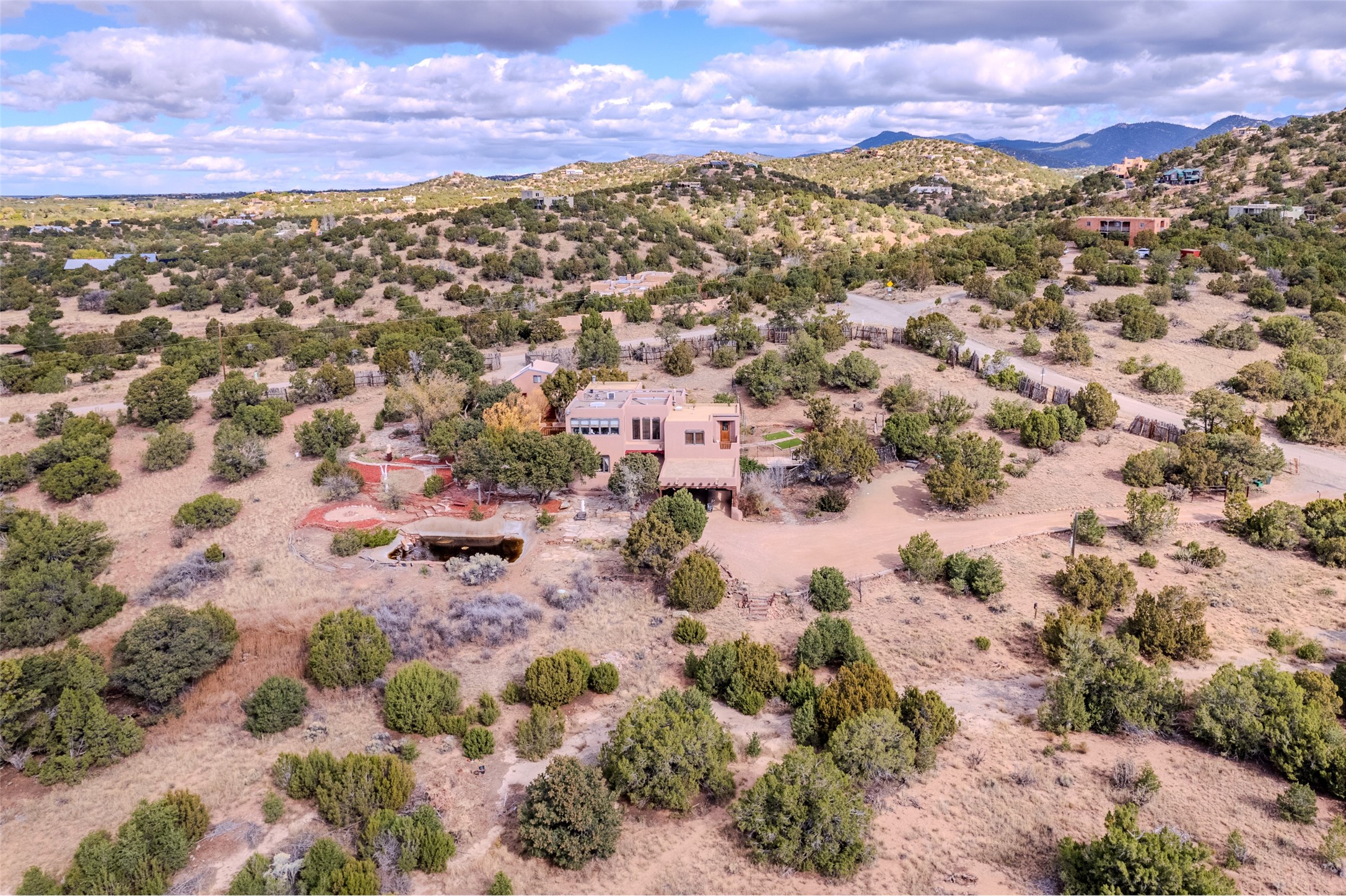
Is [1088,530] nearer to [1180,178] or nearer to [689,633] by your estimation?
[689,633]

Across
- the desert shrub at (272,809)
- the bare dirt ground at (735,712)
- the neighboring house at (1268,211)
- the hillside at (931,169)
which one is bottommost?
the bare dirt ground at (735,712)

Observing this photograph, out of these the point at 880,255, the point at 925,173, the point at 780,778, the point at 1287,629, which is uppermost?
the point at 925,173

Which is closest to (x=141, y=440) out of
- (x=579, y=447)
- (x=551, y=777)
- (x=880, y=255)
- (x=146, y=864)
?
(x=579, y=447)

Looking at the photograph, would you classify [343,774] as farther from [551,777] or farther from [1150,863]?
[1150,863]

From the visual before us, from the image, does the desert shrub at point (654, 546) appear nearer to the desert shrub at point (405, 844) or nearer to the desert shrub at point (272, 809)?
the desert shrub at point (405, 844)

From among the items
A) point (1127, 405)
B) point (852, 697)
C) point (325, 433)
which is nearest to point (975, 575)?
point (852, 697)

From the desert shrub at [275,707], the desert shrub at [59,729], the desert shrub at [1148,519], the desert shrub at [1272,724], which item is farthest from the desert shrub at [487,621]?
the desert shrub at [1148,519]
